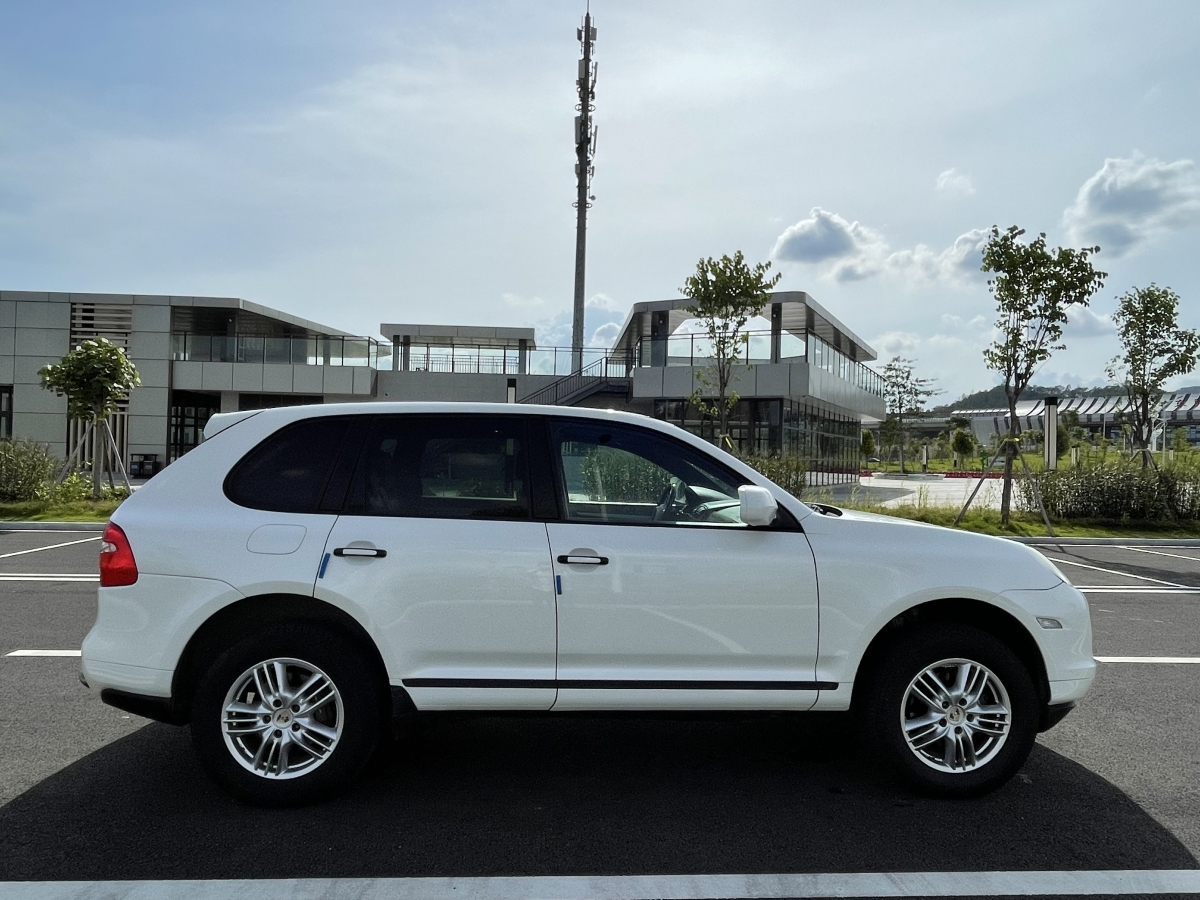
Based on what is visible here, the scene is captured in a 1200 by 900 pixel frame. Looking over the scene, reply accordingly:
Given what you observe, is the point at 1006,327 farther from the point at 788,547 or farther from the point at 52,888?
the point at 52,888

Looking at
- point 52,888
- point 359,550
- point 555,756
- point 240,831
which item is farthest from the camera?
point 555,756

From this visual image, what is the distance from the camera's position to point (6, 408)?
31.0m

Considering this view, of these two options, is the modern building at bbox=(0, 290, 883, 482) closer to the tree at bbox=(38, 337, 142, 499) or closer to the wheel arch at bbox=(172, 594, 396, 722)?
the tree at bbox=(38, 337, 142, 499)

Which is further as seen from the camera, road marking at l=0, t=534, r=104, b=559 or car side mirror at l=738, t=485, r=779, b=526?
road marking at l=0, t=534, r=104, b=559

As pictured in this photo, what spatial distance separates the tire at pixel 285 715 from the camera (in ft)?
12.1

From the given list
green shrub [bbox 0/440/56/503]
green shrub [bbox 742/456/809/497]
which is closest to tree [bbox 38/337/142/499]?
green shrub [bbox 0/440/56/503]

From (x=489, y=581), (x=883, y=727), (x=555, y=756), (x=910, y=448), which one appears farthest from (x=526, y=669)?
(x=910, y=448)

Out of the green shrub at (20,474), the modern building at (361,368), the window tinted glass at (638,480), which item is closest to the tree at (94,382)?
the green shrub at (20,474)

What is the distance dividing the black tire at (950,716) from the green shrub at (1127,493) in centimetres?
1511

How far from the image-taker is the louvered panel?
1212 inches

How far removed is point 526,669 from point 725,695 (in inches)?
33.4

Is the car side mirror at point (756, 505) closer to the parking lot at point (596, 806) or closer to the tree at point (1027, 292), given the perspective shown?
the parking lot at point (596, 806)

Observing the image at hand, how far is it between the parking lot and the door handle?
69 centimetres

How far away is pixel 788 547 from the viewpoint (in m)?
3.86
